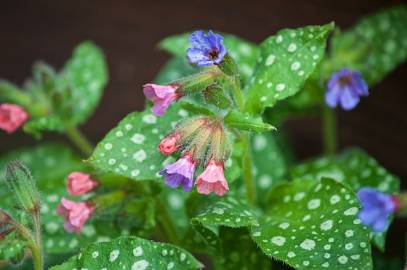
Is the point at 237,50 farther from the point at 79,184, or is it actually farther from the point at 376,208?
the point at 376,208

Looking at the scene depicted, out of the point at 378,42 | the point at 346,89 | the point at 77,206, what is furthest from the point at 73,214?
the point at 378,42

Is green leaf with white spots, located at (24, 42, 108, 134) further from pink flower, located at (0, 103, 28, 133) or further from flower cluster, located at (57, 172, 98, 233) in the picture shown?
flower cluster, located at (57, 172, 98, 233)

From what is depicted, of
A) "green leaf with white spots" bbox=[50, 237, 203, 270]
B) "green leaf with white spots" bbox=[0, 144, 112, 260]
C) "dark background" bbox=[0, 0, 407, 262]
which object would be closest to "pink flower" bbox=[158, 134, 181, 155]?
"green leaf with white spots" bbox=[50, 237, 203, 270]

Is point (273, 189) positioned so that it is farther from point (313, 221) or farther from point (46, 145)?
point (46, 145)

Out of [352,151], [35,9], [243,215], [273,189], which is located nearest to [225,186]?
[243,215]

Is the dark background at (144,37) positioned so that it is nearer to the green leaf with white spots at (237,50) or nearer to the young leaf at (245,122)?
the green leaf with white spots at (237,50)

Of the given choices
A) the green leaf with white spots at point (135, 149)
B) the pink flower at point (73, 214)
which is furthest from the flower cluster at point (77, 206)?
the green leaf with white spots at point (135, 149)

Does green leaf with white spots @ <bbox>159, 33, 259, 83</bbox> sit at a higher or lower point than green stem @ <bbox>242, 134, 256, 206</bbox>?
higher
